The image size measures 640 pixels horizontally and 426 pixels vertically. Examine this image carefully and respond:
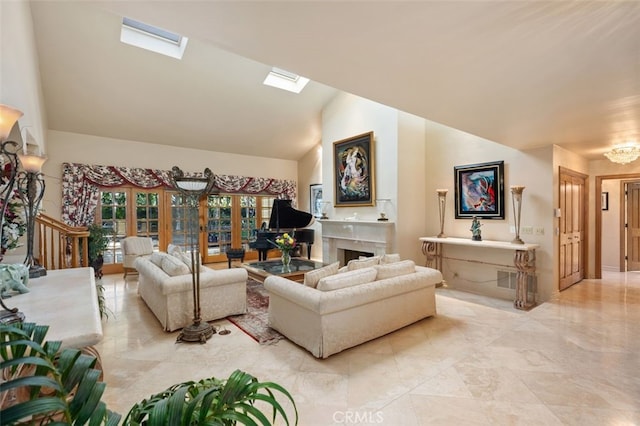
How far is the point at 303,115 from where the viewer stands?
7.18 meters

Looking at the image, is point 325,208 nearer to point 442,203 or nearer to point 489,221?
point 442,203

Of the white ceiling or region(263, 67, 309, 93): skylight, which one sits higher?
region(263, 67, 309, 93): skylight

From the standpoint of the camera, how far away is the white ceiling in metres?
1.50

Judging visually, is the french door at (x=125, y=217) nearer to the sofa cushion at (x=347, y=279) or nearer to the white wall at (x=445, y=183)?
the white wall at (x=445, y=183)

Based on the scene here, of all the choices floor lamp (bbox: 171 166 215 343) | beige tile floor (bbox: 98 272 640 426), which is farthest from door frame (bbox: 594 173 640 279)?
floor lamp (bbox: 171 166 215 343)

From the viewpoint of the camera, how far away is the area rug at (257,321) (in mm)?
3186

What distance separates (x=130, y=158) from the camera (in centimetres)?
659

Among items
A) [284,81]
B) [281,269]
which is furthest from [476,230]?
[284,81]

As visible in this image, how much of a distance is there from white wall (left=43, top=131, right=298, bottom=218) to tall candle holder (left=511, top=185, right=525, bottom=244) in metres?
6.10

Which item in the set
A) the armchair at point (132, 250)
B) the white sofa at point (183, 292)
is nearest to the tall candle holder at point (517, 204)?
the white sofa at point (183, 292)

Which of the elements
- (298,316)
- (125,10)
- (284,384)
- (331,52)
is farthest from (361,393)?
(125,10)

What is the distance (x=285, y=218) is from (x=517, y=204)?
4.66 meters

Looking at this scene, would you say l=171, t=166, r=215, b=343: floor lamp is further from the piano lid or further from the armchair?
the piano lid

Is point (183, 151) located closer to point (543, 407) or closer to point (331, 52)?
point (331, 52)
